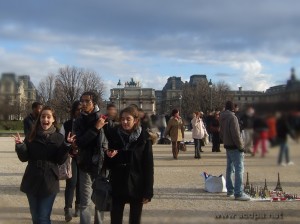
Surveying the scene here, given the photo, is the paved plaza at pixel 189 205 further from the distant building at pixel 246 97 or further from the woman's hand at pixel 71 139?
the woman's hand at pixel 71 139

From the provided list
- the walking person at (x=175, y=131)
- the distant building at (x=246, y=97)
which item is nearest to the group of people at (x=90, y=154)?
the distant building at (x=246, y=97)

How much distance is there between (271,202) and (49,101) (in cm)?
528

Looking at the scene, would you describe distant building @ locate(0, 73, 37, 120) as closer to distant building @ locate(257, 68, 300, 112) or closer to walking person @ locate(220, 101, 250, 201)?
distant building @ locate(257, 68, 300, 112)

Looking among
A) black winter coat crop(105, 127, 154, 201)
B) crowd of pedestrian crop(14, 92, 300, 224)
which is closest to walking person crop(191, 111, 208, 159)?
crowd of pedestrian crop(14, 92, 300, 224)

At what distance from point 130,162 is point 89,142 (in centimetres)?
91

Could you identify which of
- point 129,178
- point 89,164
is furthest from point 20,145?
point 129,178

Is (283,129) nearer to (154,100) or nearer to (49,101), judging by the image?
(154,100)

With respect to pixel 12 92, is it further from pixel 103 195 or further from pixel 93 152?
pixel 93 152

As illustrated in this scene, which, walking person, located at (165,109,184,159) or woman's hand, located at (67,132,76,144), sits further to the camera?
walking person, located at (165,109,184,159)

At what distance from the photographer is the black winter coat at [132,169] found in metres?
5.32

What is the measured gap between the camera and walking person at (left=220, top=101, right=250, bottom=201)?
25.0ft

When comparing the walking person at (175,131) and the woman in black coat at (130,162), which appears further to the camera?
the walking person at (175,131)

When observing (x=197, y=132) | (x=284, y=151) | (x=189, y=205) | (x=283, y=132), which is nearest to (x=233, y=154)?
(x=189, y=205)

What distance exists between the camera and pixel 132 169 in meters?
5.33
